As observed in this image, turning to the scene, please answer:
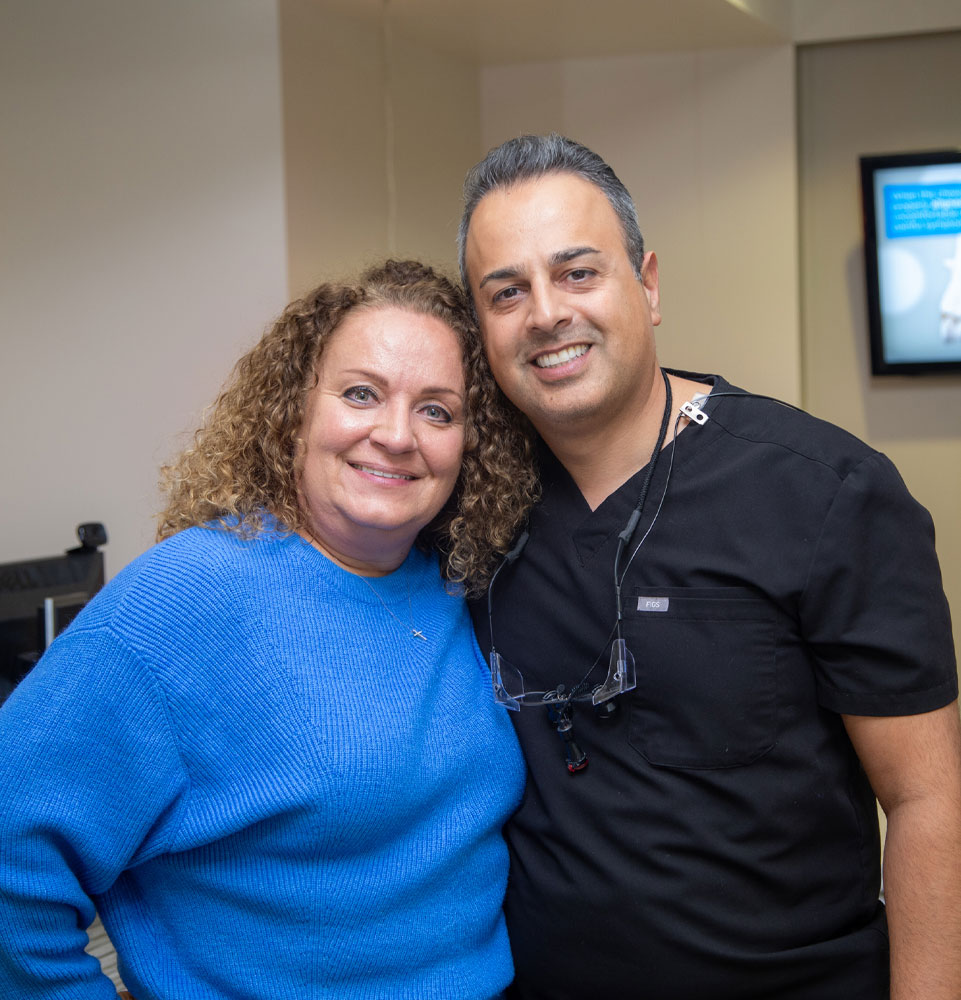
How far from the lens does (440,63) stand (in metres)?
3.44

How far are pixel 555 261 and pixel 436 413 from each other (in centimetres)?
27

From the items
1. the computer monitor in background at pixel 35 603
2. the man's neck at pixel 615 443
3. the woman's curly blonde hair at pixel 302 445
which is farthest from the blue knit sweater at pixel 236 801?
the computer monitor in background at pixel 35 603

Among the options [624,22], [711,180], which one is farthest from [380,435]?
[711,180]

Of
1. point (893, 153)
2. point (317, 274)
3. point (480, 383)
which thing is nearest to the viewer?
point (480, 383)

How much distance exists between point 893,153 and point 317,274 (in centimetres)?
193

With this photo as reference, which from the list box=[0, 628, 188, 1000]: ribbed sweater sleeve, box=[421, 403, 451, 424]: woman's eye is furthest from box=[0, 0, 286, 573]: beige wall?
box=[0, 628, 188, 1000]: ribbed sweater sleeve

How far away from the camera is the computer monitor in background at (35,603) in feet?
7.70

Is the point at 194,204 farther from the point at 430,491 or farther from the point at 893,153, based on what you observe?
the point at 893,153

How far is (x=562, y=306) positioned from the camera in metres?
1.43

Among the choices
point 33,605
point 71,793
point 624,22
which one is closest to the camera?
point 71,793

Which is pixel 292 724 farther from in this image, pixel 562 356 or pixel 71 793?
pixel 562 356

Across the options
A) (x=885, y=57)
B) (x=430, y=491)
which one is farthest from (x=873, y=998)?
(x=885, y=57)

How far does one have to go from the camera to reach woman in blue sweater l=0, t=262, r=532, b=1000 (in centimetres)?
117

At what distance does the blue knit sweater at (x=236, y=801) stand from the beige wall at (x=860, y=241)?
102 inches
